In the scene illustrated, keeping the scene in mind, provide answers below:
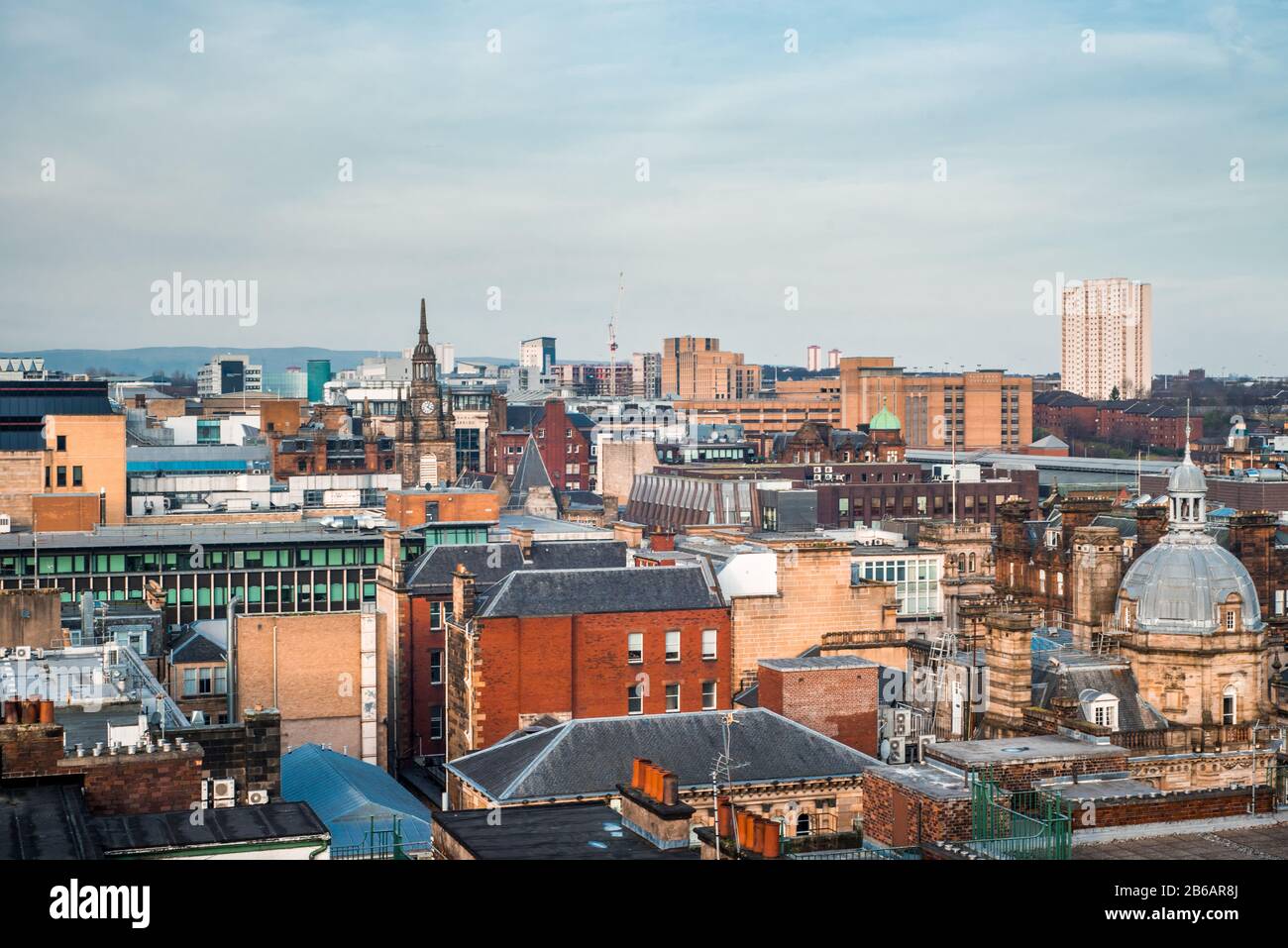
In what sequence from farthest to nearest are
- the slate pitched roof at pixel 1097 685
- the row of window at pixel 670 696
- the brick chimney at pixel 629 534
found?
the brick chimney at pixel 629 534 < the row of window at pixel 670 696 < the slate pitched roof at pixel 1097 685

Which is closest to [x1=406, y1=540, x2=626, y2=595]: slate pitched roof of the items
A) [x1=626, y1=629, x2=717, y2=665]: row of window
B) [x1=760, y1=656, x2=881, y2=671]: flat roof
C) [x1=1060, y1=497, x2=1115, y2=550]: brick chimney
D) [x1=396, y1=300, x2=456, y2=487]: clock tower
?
[x1=626, y1=629, x2=717, y2=665]: row of window

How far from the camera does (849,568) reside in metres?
52.2

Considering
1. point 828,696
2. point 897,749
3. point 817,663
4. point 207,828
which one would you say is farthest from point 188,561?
point 207,828

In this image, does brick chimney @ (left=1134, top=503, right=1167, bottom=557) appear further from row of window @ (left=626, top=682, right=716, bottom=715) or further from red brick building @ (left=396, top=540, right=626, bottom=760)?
row of window @ (left=626, top=682, right=716, bottom=715)

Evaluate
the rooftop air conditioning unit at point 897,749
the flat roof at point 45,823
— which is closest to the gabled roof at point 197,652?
the rooftop air conditioning unit at point 897,749

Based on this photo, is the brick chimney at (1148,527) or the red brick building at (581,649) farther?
the brick chimney at (1148,527)

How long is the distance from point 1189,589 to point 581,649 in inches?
677

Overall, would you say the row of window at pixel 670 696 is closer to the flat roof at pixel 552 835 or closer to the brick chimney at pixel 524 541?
the brick chimney at pixel 524 541

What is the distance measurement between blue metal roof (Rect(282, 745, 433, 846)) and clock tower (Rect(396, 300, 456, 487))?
90.0 metres

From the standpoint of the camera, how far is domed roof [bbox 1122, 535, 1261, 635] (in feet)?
141

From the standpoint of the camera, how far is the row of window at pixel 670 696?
1928 inches

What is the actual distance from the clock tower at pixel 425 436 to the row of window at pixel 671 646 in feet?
282
